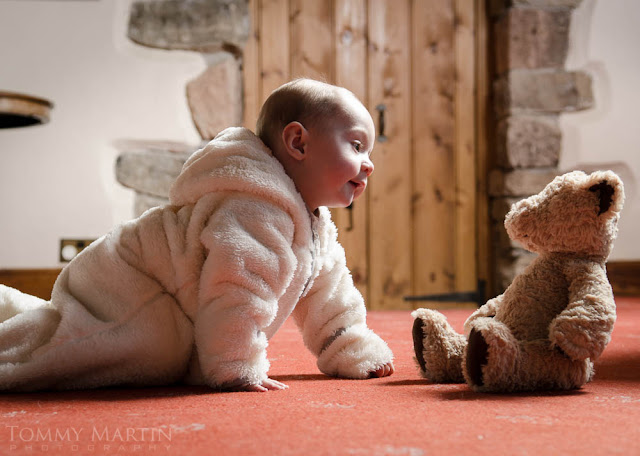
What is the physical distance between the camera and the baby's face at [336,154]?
100 centimetres

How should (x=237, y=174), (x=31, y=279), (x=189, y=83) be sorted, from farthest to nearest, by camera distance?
1. (x=189, y=83)
2. (x=31, y=279)
3. (x=237, y=174)

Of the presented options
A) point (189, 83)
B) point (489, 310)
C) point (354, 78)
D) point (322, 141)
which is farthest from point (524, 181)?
point (322, 141)

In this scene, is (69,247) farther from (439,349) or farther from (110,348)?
(439,349)

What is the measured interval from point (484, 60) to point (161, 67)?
1329 millimetres

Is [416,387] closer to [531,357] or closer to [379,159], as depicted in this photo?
[531,357]

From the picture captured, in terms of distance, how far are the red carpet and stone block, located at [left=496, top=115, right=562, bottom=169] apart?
1.67 metres

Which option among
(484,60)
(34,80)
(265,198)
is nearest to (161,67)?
(34,80)

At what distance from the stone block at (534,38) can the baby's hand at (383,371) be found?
1.88 m

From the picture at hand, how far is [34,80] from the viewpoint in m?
2.39

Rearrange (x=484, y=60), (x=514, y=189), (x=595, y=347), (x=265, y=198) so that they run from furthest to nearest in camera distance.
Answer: (x=484, y=60)
(x=514, y=189)
(x=265, y=198)
(x=595, y=347)

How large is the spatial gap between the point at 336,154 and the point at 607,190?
1.31 ft

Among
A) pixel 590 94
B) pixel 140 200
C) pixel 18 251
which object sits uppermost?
pixel 590 94

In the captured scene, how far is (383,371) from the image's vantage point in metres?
1.05

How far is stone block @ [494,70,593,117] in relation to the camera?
2.58 m
